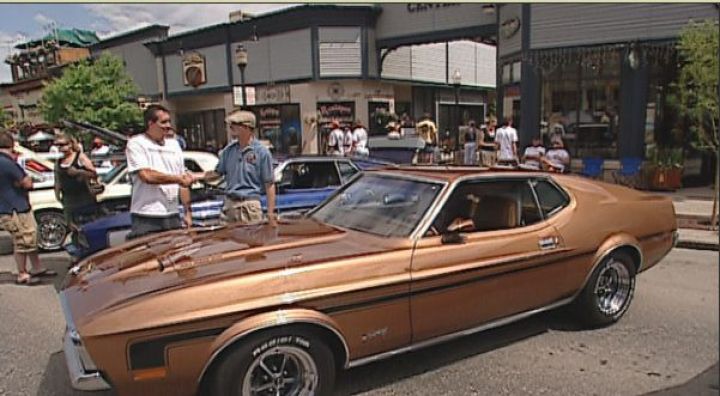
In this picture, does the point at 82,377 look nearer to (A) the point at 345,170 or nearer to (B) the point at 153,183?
(B) the point at 153,183

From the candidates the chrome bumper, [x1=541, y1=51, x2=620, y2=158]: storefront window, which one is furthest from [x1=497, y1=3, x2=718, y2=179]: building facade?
the chrome bumper

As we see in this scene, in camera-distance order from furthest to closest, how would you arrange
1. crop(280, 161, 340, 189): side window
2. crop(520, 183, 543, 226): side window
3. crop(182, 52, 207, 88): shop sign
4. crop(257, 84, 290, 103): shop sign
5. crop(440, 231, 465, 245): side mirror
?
crop(182, 52, 207, 88): shop sign < crop(257, 84, 290, 103): shop sign < crop(280, 161, 340, 189): side window < crop(520, 183, 543, 226): side window < crop(440, 231, 465, 245): side mirror

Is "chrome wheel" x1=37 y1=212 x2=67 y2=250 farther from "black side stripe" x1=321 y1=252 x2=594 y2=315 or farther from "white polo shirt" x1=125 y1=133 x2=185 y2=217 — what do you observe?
"black side stripe" x1=321 y1=252 x2=594 y2=315

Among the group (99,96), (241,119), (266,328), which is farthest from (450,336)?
(99,96)

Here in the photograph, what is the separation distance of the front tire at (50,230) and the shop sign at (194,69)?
677 inches

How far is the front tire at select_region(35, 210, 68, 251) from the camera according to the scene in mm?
7801

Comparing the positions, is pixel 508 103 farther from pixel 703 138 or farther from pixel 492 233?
pixel 492 233

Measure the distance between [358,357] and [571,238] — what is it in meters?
1.94

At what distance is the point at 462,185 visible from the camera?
12.2 feet

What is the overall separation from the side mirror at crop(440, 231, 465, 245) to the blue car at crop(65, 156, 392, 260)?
2.78 m

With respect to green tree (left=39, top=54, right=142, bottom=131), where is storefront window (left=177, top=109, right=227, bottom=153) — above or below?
below

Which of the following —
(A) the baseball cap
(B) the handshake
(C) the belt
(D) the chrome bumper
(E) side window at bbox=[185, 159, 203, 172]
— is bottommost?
(D) the chrome bumper

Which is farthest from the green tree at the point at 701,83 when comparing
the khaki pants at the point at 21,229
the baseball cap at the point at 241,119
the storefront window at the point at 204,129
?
the storefront window at the point at 204,129

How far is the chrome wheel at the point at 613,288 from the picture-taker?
165 inches
